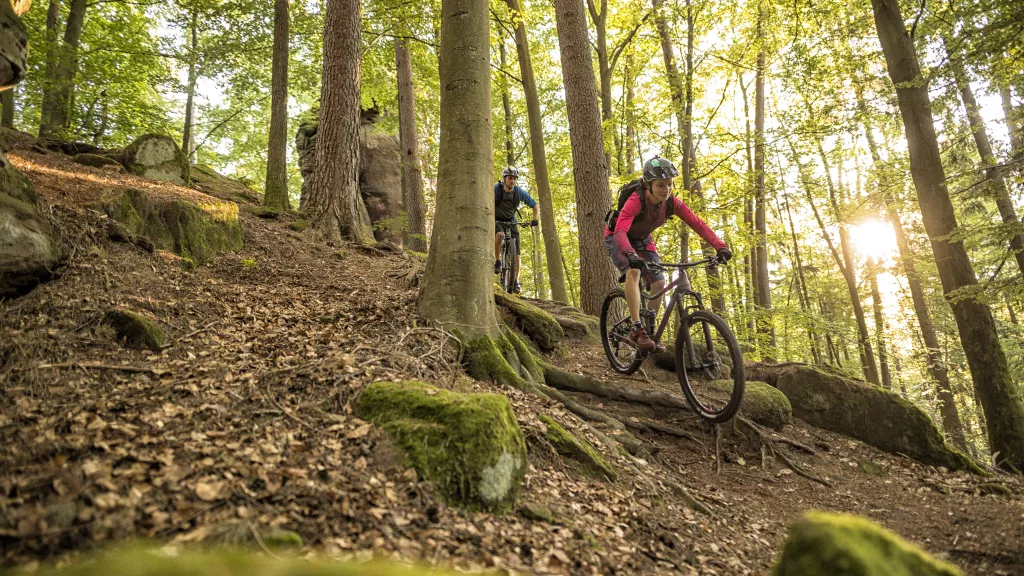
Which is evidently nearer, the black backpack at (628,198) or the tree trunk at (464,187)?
the tree trunk at (464,187)

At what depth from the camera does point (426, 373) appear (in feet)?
13.2

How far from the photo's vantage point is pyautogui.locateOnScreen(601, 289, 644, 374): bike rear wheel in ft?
20.8

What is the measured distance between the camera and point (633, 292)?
5.89m

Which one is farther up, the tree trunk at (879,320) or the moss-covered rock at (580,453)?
the tree trunk at (879,320)

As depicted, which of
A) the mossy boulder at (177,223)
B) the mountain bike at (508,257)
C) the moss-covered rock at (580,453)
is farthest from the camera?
the mountain bike at (508,257)

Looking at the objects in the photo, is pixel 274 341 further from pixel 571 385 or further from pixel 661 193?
pixel 661 193

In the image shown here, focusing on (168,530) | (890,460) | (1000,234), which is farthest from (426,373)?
(1000,234)

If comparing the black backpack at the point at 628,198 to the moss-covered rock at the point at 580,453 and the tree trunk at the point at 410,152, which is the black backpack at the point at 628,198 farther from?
the tree trunk at the point at 410,152

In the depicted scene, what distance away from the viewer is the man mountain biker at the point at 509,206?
29.8ft

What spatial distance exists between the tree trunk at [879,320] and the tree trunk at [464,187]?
15.4m

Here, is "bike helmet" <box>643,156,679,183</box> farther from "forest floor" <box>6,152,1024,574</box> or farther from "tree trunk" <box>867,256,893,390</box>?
"tree trunk" <box>867,256,893,390</box>

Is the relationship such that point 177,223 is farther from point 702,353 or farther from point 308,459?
point 702,353

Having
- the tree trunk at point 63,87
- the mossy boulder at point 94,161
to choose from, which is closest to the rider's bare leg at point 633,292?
the mossy boulder at point 94,161

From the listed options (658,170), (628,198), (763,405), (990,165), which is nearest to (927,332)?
(990,165)
